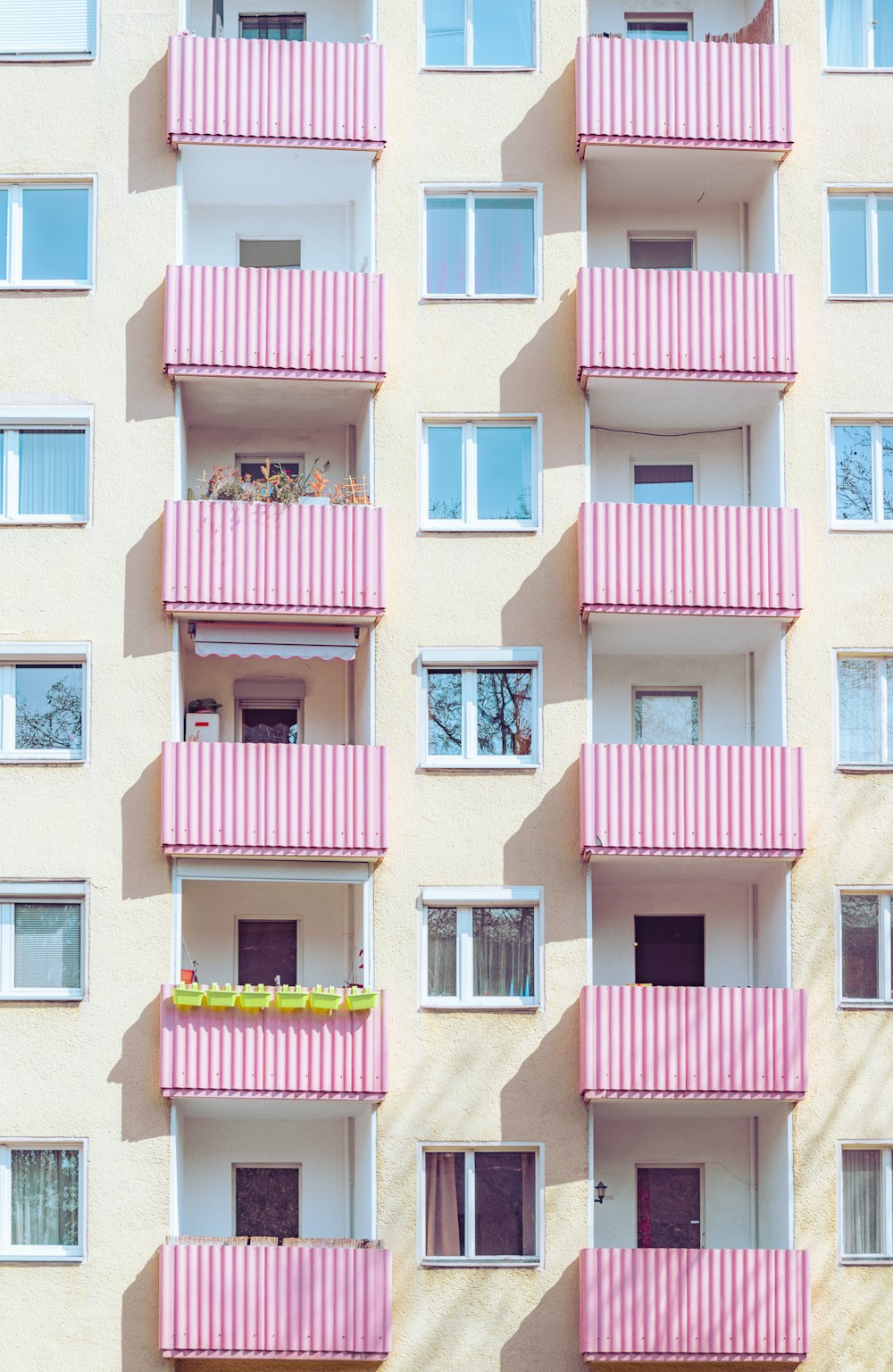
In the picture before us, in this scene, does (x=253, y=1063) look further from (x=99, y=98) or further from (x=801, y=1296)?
(x=99, y=98)

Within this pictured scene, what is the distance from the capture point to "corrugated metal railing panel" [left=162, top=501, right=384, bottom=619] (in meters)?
31.0

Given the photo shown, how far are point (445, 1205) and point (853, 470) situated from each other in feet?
39.2

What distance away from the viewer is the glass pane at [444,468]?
3222 cm

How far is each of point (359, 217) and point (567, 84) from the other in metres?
3.60

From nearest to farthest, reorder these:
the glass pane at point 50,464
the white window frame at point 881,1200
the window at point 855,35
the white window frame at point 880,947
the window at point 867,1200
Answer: the white window frame at point 881,1200, the window at point 867,1200, the white window frame at point 880,947, the glass pane at point 50,464, the window at point 855,35

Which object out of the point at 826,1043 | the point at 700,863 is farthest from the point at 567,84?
the point at 826,1043

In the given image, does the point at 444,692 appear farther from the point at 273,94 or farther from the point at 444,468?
the point at 273,94

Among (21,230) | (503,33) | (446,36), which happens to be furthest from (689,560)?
(21,230)

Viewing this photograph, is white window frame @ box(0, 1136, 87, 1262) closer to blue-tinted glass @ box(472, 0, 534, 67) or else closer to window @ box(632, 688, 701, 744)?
window @ box(632, 688, 701, 744)

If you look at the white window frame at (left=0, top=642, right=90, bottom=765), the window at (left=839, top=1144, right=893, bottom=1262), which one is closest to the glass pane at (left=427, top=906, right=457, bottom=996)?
the white window frame at (left=0, top=642, right=90, bottom=765)

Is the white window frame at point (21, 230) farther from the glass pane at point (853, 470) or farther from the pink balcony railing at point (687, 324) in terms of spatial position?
the glass pane at point (853, 470)

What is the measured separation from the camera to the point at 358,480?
32.5 m


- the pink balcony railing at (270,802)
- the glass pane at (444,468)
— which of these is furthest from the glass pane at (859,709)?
the pink balcony railing at (270,802)

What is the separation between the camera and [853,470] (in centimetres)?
3259
